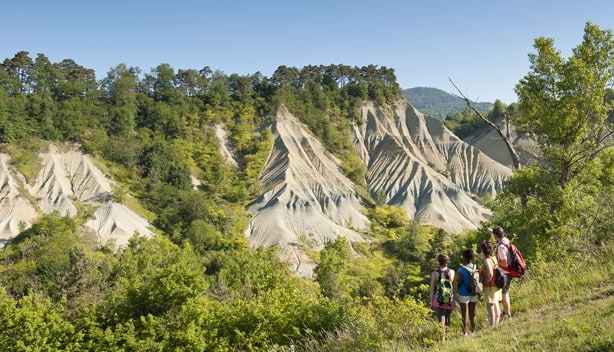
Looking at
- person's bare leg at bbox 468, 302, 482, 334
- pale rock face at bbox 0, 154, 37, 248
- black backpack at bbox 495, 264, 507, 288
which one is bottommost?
pale rock face at bbox 0, 154, 37, 248

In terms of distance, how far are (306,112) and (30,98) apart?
40.7 meters

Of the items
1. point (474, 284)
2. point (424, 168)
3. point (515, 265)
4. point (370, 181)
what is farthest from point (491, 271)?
point (424, 168)

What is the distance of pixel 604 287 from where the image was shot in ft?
23.5

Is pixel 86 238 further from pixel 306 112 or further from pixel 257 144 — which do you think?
pixel 306 112

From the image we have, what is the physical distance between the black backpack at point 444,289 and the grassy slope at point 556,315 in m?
0.59

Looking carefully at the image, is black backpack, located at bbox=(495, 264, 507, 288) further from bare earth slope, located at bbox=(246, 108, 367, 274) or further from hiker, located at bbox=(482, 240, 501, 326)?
bare earth slope, located at bbox=(246, 108, 367, 274)

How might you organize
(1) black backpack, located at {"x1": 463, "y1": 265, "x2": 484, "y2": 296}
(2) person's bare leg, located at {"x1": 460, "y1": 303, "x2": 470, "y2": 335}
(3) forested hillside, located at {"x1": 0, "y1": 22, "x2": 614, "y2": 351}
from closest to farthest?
(2) person's bare leg, located at {"x1": 460, "y1": 303, "x2": 470, "y2": 335}, (1) black backpack, located at {"x1": 463, "y1": 265, "x2": 484, "y2": 296}, (3) forested hillside, located at {"x1": 0, "y1": 22, "x2": 614, "y2": 351}

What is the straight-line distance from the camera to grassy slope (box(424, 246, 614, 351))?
4.97 metres

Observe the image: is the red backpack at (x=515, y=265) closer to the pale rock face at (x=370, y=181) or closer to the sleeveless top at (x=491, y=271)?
the sleeveless top at (x=491, y=271)

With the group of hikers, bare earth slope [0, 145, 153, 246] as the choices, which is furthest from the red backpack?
bare earth slope [0, 145, 153, 246]

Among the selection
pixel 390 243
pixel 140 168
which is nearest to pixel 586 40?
pixel 390 243

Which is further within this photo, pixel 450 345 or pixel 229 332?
pixel 229 332

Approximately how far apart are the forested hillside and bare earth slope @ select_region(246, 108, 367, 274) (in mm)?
1601

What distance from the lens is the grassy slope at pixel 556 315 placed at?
497 cm
